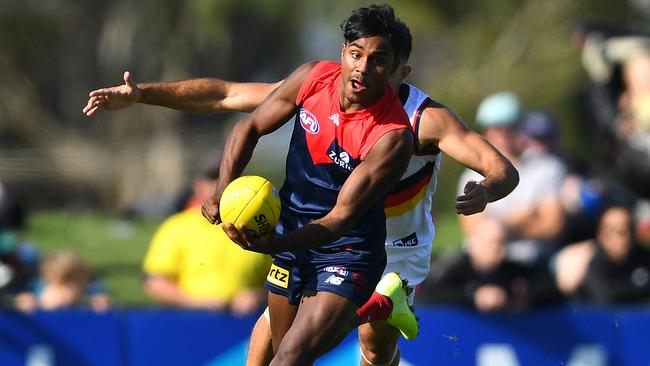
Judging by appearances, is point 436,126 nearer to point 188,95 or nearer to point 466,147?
point 466,147

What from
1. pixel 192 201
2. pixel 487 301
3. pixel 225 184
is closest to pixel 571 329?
pixel 487 301

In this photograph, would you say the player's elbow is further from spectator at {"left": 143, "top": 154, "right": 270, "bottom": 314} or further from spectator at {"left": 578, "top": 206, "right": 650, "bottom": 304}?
spectator at {"left": 578, "top": 206, "right": 650, "bottom": 304}

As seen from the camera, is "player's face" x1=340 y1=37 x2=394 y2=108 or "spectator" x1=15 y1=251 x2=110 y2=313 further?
"spectator" x1=15 y1=251 x2=110 y2=313

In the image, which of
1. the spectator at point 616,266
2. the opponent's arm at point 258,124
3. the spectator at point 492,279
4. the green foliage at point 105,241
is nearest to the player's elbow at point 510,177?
the opponent's arm at point 258,124

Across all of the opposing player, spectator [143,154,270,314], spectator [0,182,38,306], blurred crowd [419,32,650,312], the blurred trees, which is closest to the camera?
the opposing player

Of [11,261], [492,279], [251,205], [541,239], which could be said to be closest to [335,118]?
[251,205]

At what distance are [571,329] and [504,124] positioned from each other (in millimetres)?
1963

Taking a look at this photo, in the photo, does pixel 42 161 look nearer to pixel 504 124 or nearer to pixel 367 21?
pixel 504 124

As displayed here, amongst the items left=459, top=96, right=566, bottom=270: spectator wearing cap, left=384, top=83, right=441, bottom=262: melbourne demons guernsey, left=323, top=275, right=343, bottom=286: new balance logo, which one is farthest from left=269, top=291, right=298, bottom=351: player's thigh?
left=459, top=96, right=566, bottom=270: spectator wearing cap

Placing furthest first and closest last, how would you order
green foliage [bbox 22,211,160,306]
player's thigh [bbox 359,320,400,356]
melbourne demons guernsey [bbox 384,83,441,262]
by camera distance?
green foliage [bbox 22,211,160,306] → player's thigh [bbox 359,320,400,356] → melbourne demons guernsey [bbox 384,83,441,262]

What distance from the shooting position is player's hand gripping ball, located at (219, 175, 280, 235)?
22.8 feet

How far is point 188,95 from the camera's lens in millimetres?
8164

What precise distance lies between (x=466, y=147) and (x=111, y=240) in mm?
8941

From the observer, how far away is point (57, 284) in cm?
1149
